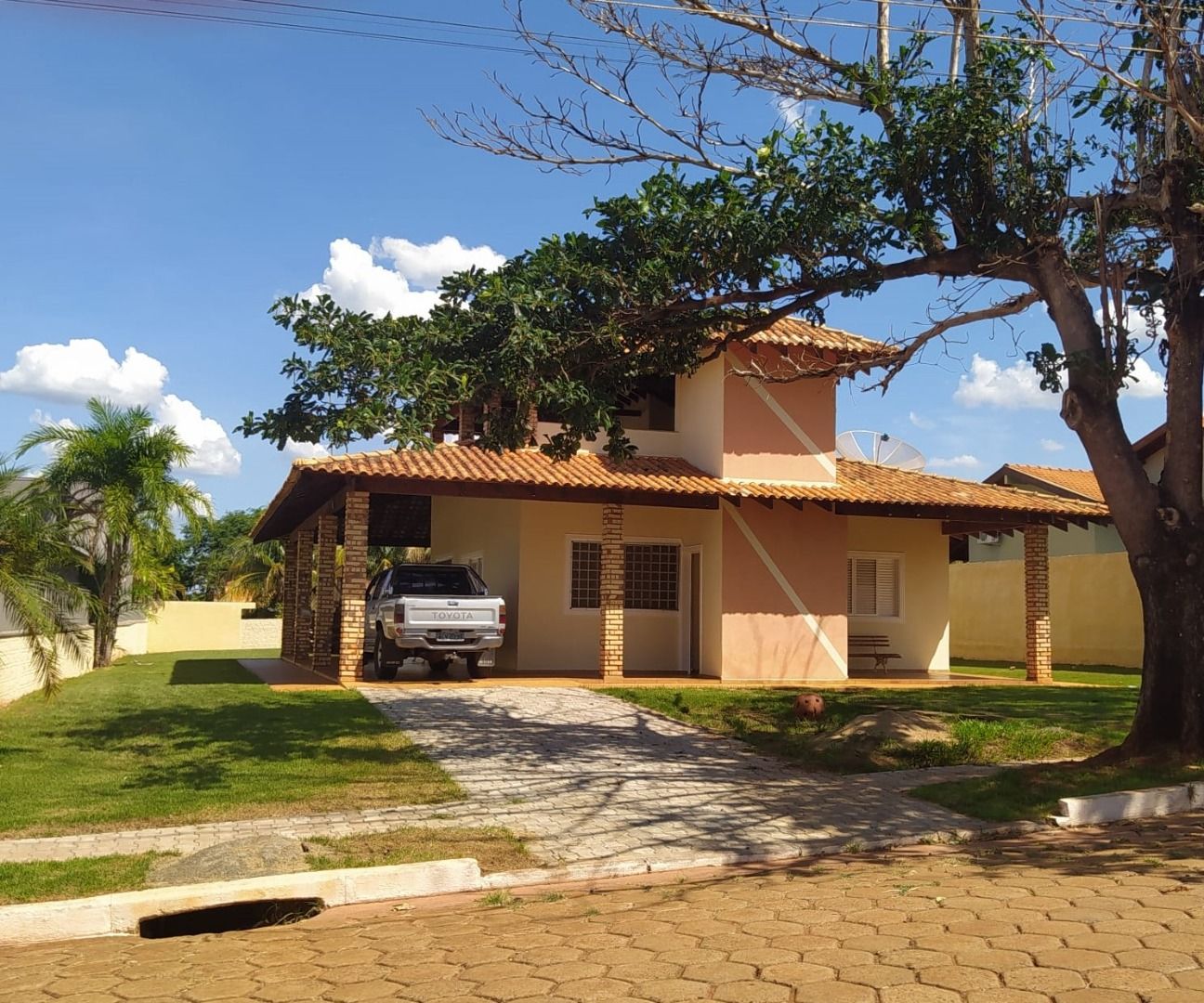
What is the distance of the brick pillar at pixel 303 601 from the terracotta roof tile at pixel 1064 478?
19.4 m

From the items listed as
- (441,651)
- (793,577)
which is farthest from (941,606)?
(441,651)

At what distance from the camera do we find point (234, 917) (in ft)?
20.1

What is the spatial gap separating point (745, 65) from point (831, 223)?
2.00 m

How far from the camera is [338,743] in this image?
11.3 m

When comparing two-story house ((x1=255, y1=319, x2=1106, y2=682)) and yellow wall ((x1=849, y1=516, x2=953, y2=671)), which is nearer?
two-story house ((x1=255, y1=319, x2=1106, y2=682))

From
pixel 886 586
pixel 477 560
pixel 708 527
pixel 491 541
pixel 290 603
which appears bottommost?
pixel 290 603

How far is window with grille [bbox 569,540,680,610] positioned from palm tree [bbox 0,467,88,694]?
924cm

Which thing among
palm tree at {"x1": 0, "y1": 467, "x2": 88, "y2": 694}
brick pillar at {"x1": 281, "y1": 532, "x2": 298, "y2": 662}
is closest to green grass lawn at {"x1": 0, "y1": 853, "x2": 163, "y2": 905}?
palm tree at {"x1": 0, "y1": 467, "x2": 88, "y2": 694}

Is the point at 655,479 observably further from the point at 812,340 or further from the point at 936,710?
the point at 936,710

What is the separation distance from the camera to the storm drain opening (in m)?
5.92

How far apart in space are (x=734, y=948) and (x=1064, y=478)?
101 feet

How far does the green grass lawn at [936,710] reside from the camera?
1087cm

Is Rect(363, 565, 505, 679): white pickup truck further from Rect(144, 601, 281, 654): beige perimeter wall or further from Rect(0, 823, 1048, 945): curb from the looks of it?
Rect(144, 601, 281, 654): beige perimeter wall

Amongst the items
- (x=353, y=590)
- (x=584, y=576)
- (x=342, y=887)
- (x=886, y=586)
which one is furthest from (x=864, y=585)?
(x=342, y=887)
